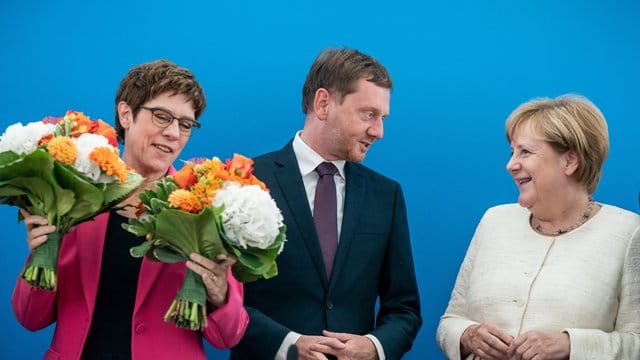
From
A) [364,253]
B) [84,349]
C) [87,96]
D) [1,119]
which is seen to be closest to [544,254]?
[364,253]

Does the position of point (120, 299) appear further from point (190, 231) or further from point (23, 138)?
point (23, 138)

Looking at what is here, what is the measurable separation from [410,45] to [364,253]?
116 cm

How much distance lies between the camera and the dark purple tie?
11.6 feet

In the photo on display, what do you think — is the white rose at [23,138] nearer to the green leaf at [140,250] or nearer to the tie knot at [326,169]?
the green leaf at [140,250]

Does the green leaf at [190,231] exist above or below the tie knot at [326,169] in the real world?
below

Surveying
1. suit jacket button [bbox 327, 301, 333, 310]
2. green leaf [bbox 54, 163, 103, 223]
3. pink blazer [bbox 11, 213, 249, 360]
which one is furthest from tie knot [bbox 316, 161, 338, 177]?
green leaf [bbox 54, 163, 103, 223]

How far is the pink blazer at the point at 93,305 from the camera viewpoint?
2.91 meters

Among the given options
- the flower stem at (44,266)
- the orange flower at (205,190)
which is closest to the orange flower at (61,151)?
the flower stem at (44,266)

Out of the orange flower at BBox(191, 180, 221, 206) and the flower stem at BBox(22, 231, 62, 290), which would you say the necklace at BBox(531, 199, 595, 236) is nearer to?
the orange flower at BBox(191, 180, 221, 206)

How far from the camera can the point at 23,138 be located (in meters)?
2.69

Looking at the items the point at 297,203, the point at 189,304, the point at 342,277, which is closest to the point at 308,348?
the point at 342,277

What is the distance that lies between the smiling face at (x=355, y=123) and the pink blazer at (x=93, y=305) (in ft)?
2.89

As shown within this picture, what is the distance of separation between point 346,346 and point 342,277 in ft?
0.91

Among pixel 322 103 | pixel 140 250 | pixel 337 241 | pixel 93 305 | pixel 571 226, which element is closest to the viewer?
pixel 140 250
